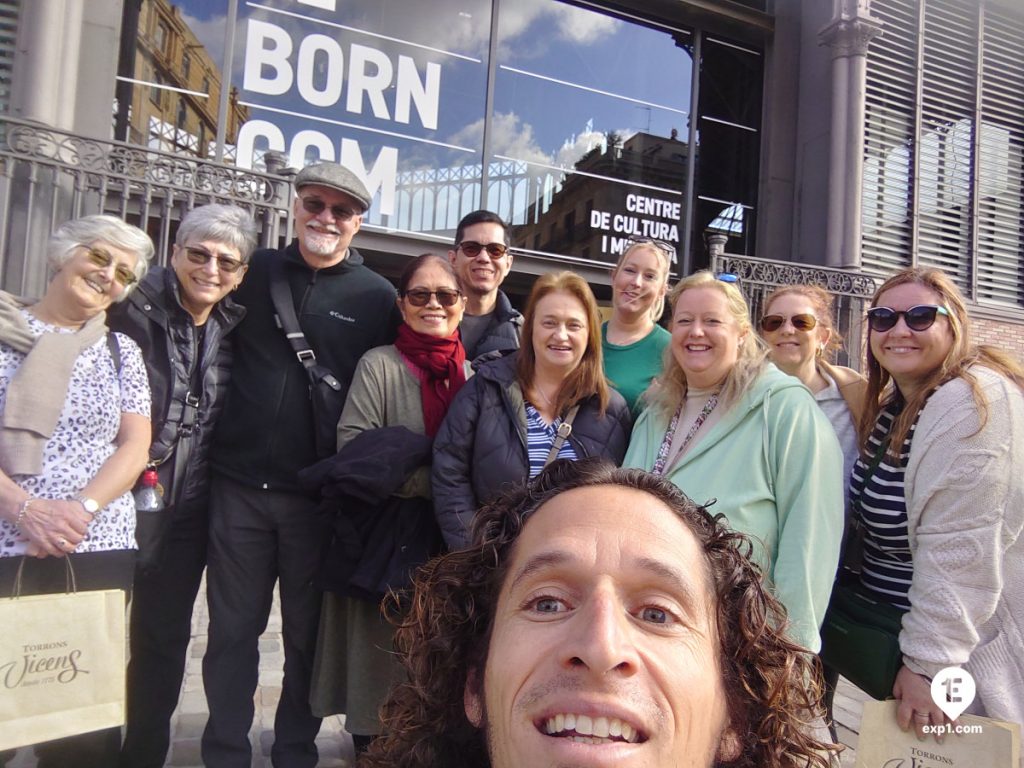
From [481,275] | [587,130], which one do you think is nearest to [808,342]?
[481,275]

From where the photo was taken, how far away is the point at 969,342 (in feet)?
8.38

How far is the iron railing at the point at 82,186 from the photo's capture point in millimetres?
6477

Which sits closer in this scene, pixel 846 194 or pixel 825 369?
pixel 825 369

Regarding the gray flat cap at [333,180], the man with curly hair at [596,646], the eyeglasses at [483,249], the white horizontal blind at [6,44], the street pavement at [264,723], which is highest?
the white horizontal blind at [6,44]

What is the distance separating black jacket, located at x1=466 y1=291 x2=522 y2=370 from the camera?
3483mm

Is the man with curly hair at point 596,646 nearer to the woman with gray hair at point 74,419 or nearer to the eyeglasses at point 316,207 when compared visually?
the woman with gray hair at point 74,419

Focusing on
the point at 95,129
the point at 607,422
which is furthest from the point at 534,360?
the point at 95,129

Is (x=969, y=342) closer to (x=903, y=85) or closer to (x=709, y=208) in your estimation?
(x=709, y=208)

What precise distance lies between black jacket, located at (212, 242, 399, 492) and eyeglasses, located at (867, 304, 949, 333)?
2.10 meters

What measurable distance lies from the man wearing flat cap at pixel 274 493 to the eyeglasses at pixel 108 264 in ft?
1.64

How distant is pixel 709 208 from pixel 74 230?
32.5ft

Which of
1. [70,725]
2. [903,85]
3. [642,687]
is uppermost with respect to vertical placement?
[903,85]

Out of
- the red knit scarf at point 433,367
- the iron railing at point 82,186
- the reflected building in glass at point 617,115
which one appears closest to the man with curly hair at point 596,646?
the red knit scarf at point 433,367

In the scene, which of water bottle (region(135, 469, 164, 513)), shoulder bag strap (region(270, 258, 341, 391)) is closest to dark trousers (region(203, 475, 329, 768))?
water bottle (region(135, 469, 164, 513))
